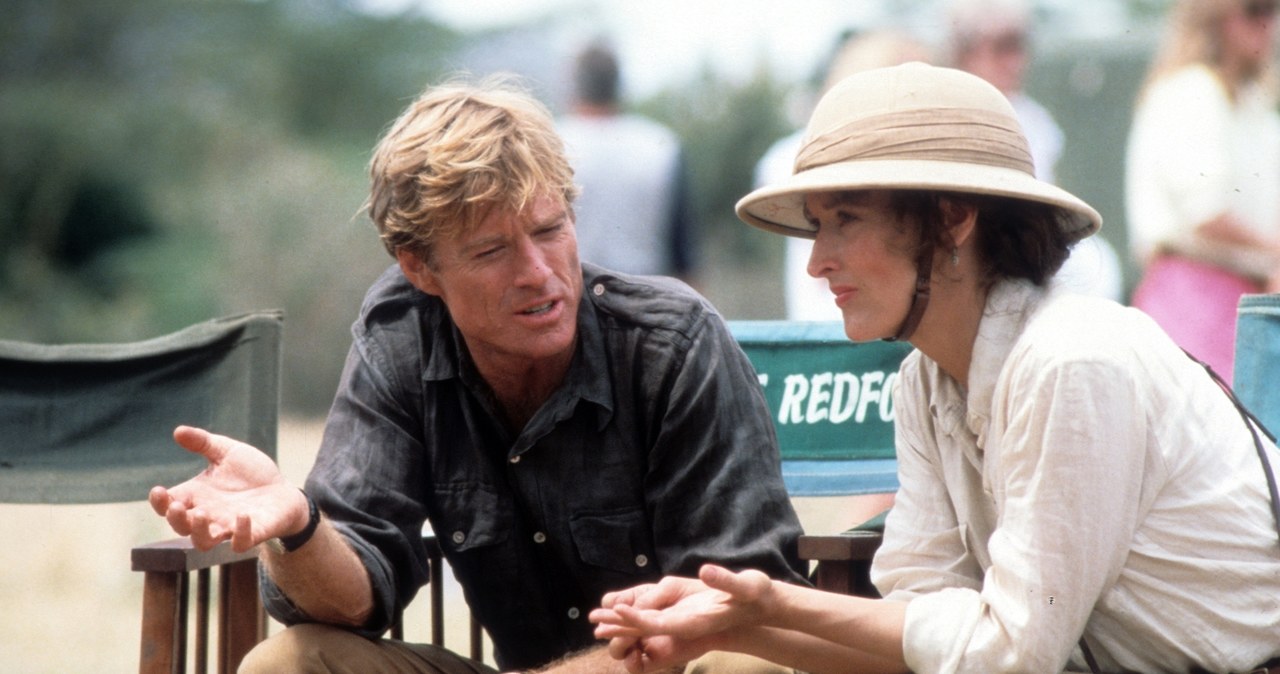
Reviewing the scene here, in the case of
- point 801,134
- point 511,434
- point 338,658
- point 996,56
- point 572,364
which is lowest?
point 338,658

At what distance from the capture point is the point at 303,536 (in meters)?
2.80

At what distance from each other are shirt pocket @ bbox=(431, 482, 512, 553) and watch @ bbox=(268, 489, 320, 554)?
1.22 ft

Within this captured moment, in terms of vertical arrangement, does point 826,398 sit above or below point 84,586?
above

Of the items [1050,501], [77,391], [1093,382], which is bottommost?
[77,391]

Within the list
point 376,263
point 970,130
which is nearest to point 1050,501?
point 970,130

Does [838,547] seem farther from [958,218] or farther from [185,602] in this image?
[185,602]

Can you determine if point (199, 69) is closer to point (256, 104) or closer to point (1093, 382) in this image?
point (256, 104)

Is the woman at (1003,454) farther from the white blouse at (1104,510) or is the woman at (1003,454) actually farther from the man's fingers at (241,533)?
the man's fingers at (241,533)

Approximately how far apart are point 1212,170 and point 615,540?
2.29m

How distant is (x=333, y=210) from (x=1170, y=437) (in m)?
9.73

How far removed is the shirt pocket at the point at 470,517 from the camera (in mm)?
3111

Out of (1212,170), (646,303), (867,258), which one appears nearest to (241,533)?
(646,303)

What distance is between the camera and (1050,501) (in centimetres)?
230

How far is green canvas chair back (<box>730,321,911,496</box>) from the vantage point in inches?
147
